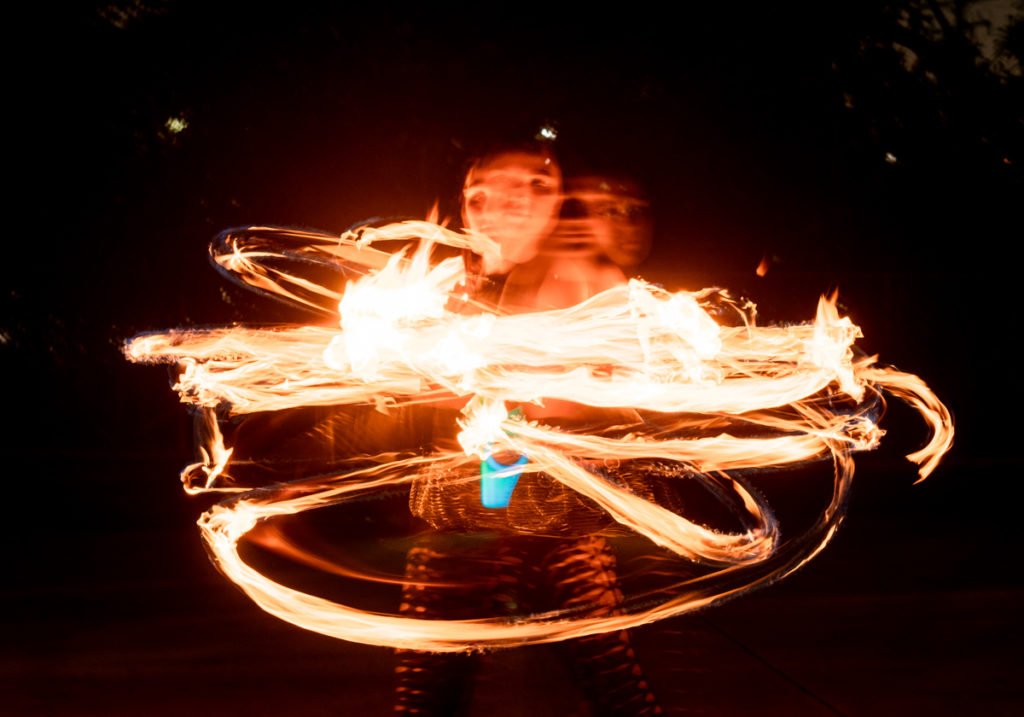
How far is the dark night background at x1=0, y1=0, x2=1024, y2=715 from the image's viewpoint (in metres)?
4.94

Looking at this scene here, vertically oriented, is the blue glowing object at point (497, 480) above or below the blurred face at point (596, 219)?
below

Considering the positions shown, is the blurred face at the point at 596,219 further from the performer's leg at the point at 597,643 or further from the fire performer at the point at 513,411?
the performer's leg at the point at 597,643

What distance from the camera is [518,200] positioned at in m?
2.65

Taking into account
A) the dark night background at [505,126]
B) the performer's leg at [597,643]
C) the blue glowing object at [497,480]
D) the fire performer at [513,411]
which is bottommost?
the performer's leg at [597,643]

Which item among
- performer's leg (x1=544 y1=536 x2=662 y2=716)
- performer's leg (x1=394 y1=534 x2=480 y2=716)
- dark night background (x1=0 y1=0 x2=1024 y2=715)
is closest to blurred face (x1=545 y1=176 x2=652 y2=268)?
performer's leg (x1=544 y1=536 x2=662 y2=716)

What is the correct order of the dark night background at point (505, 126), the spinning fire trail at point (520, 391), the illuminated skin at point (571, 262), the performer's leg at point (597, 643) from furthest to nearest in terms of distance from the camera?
1. the dark night background at point (505, 126)
2. the illuminated skin at point (571, 262)
3. the spinning fire trail at point (520, 391)
4. the performer's leg at point (597, 643)

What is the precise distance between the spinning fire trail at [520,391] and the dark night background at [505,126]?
114 centimetres

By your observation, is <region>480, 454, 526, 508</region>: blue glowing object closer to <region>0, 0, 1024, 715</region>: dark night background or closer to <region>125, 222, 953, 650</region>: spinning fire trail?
<region>125, 222, 953, 650</region>: spinning fire trail

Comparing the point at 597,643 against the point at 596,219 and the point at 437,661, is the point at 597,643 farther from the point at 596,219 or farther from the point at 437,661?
the point at 596,219

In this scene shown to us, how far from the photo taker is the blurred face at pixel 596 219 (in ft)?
9.11

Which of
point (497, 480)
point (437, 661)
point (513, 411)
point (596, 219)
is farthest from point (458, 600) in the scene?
point (596, 219)

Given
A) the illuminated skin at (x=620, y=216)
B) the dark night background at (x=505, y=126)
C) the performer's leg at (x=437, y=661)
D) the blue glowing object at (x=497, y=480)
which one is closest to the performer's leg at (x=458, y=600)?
the performer's leg at (x=437, y=661)

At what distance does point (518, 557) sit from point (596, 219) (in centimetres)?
103

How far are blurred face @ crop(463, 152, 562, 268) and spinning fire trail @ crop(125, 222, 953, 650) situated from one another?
8 cm
